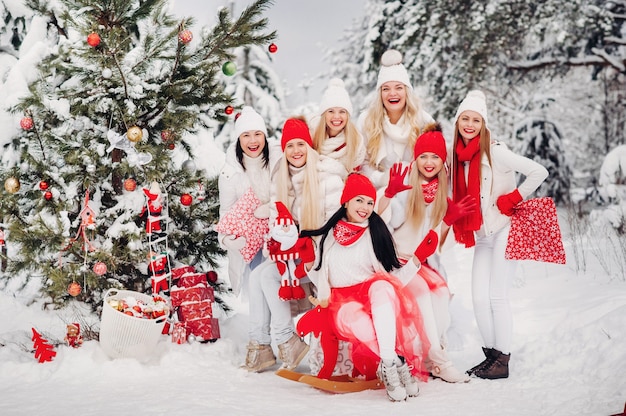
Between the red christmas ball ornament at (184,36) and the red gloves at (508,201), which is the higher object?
the red christmas ball ornament at (184,36)

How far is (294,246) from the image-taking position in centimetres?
404

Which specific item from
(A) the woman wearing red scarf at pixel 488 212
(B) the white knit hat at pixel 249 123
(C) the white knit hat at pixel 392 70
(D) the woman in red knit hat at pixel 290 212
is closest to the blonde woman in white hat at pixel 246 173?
(B) the white knit hat at pixel 249 123

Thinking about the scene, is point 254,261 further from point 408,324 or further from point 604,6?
point 604,6

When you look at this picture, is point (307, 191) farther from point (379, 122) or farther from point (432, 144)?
point (432, 144)

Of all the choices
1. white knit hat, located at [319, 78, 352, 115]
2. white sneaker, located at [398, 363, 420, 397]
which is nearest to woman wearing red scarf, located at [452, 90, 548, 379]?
white sneaker, located at [398, 363, 420, 397]

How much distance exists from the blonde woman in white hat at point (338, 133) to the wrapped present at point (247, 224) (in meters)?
0.68

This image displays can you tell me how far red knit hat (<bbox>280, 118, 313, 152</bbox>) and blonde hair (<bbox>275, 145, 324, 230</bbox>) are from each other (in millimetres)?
93

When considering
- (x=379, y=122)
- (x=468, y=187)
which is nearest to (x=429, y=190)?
(x=468, y=187)

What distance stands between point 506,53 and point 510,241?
8.82 meters

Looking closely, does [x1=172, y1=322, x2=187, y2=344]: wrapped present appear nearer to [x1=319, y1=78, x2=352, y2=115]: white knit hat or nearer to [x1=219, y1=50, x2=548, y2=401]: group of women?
[x1=219, y1=50, x2=548, y2=401]: group of women

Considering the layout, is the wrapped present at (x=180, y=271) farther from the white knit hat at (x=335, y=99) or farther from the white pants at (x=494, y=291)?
the white pants at (x=494, y=291)

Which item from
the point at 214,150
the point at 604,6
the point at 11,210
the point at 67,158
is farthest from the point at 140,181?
the point at 604,6

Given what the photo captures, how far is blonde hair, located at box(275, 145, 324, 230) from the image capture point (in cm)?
419

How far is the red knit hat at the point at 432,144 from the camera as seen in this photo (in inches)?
158
